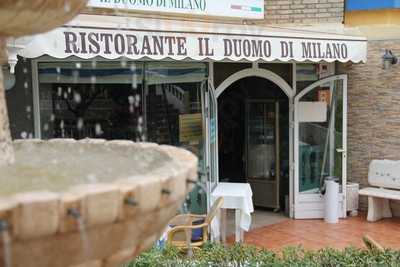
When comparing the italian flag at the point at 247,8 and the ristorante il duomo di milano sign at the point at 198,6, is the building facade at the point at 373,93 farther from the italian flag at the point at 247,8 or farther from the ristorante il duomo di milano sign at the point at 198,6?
the ristorante il duomo di milano sign at the point at 198,6

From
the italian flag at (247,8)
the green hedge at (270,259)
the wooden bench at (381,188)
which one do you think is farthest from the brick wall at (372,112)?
the green hedge at (270,259)

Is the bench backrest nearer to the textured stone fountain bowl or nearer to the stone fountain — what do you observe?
the stone fountain

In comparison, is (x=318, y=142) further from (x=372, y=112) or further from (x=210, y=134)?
(x=210, y=134)

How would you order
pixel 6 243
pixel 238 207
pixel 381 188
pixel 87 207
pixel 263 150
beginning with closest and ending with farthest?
pixel 6 243
pixel 87 207
pixel 238 207
pixel 381 188
pixel 263 150

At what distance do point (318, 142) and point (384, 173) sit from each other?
51.0 inches

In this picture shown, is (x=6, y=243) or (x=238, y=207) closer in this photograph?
(x=6, y=243)

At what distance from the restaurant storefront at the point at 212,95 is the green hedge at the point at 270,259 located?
8.60 ft

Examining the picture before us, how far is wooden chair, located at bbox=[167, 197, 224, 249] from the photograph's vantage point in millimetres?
7226

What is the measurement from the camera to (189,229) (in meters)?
7.29

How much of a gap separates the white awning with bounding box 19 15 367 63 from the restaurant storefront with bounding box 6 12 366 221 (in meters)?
0.01

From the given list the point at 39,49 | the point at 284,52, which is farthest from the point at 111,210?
the point at 284,52

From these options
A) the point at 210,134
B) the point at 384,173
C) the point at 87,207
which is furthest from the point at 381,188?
the point at 87,207

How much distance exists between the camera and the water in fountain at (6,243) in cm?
148

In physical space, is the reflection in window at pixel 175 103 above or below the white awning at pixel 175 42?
below
